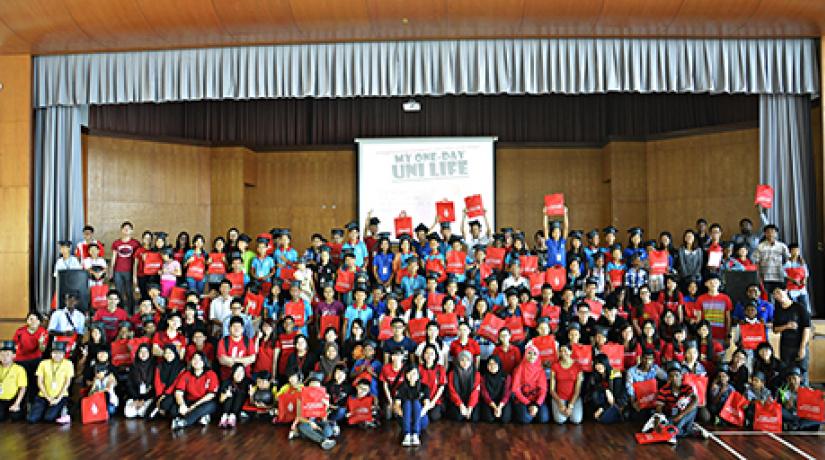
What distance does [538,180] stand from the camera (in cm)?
1488

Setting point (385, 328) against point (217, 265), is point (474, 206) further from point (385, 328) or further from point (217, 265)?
point (217, 265)

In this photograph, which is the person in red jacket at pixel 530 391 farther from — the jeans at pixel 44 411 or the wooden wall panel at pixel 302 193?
the wooden wall panel at pixel 302 193

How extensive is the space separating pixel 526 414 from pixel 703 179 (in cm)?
752

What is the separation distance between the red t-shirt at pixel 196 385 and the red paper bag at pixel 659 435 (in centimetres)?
465

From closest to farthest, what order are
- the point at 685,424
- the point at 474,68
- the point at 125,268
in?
1. the point at 685,424
2. the point at 474,68
3. the point at 125,268

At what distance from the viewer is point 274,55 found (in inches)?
403

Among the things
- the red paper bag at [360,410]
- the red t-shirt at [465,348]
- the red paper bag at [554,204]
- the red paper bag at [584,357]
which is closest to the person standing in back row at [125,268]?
the red paper bag at [360,410]

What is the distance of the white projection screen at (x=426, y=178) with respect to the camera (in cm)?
1461

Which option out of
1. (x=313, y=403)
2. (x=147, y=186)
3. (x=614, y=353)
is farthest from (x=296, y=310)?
(x=147, y=186)

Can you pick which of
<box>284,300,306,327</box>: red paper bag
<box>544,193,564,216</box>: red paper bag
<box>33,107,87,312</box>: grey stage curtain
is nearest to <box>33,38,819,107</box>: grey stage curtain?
<box>33,107,87,312</box>: grey stage curtain

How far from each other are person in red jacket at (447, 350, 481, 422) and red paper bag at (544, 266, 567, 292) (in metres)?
2.04

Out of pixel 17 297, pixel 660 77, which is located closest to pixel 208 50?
pixel 17 297

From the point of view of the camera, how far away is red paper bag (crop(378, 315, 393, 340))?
8.47m

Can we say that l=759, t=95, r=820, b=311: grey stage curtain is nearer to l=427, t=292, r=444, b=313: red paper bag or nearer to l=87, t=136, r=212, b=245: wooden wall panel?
l=427, t=292, r=444, b=313: red paper bag
